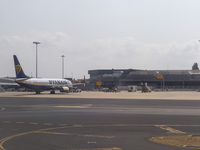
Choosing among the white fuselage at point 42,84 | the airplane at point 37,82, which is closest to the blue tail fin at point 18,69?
the airplane at point 37,82

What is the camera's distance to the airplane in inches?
3430

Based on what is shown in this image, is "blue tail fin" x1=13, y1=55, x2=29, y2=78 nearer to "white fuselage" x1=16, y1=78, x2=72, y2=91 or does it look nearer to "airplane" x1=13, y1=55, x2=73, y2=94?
"airplane" x1=13, y1=55, x2=73, y2=94

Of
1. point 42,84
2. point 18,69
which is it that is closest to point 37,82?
point 42,84

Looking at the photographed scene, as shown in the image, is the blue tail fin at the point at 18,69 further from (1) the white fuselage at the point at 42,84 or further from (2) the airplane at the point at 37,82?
(1) the white fuselage at the point at 42,84

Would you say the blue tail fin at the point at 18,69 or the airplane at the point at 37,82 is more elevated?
the blue tail fin at the point at 18,69

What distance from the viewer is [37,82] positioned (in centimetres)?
9319

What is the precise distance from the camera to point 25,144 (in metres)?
16.3

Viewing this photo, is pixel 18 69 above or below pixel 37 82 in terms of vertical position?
above

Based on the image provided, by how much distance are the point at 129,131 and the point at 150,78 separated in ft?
576

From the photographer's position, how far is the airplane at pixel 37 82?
87125 millimetres

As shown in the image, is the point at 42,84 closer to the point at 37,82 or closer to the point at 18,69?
the point at 37,82

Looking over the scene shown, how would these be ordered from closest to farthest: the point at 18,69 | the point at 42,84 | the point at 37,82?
1. the point at 18,69
2. the point at 37,82
3. the point at 42,84

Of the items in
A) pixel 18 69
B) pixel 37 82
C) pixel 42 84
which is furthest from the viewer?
pixel 42 84

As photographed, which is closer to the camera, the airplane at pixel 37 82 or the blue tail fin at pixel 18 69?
the blue tail fin at pixel 18 69
